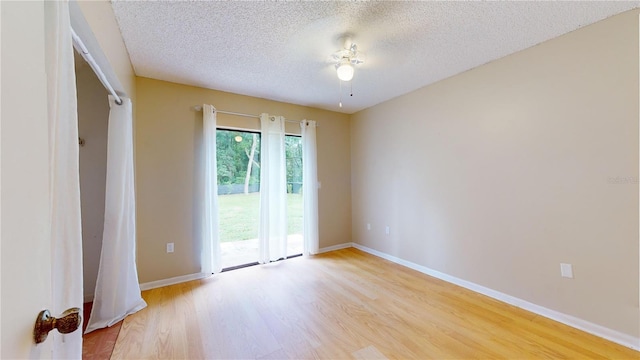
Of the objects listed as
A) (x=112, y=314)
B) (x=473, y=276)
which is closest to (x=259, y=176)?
(x=112, y=314)

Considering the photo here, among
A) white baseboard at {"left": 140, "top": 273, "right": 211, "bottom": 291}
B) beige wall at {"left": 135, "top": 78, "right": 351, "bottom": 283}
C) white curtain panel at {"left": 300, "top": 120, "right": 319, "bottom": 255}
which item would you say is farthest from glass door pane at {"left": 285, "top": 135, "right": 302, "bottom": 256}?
white baseboard at {"left": 140, "top": 273, "right": 211, "bottom": 291}

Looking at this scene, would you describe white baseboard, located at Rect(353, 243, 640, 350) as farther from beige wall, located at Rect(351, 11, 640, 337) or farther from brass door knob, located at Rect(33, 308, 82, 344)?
brass door knob, located at Rect(33, 308, 82, 344)

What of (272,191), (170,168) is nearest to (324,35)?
(272,191)

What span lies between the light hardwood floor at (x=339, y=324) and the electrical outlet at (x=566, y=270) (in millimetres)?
420

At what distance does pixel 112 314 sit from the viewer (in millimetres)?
2143

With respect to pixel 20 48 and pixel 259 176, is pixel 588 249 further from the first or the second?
pixel 259 176

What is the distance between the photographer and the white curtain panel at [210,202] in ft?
10.1

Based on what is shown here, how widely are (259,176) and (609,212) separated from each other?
3.54 metres

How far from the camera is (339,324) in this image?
2.13 meters

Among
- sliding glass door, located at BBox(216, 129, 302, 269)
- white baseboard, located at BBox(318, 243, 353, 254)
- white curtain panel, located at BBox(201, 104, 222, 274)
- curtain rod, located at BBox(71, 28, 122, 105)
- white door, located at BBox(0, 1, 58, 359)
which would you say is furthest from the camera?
white baseboard, located at BBox(318, 243, 353, 254)

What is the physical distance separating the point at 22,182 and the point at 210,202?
2.72 metres

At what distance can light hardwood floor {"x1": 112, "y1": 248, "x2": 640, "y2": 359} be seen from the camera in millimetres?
1794

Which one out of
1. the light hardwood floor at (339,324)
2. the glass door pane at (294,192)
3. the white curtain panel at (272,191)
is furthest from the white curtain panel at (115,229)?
the glass door pane at (294,192)

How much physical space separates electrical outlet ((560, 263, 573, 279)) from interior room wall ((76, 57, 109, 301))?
4.42 metres
